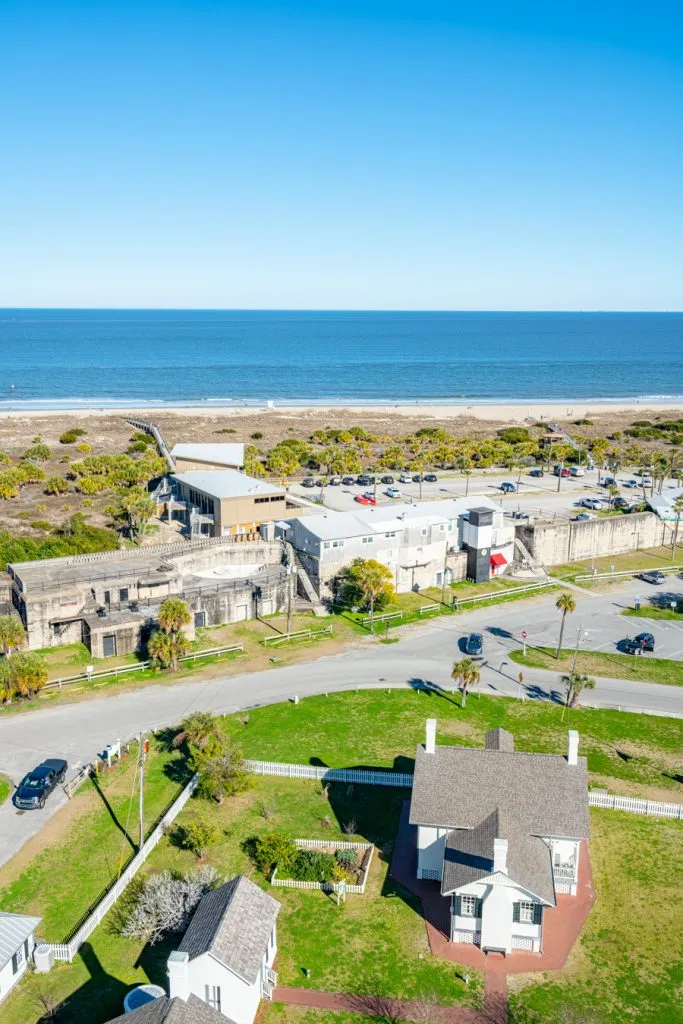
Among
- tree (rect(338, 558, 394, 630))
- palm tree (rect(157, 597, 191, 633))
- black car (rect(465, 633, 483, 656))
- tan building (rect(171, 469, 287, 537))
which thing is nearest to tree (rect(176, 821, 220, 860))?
palm tree (rect(157, 597, 191, 633))

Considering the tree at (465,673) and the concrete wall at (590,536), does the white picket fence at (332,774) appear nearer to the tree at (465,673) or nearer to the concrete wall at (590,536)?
the tree at (465,673)

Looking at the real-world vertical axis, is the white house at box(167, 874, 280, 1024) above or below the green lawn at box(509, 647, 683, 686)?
above

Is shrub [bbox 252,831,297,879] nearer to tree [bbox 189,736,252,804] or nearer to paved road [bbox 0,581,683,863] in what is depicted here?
tree [bbox 189,736,252,804]

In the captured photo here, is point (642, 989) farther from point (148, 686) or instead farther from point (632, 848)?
point (148, 686)

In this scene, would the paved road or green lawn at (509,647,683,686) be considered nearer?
the paved road

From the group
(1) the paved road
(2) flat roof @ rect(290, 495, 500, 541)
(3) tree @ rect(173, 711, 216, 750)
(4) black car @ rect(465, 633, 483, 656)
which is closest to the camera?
(3) tree @ rect(173, 711, 216, 750)

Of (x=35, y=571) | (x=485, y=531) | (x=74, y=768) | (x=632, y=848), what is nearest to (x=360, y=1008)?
(x=632, y=848)

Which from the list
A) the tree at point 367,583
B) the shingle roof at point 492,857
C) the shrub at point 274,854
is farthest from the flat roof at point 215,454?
the shingle roof at point 492,857
